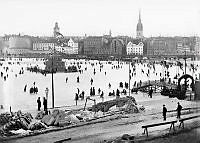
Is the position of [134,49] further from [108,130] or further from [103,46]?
[108,130]

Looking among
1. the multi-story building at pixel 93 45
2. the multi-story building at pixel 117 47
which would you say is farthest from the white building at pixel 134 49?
the multi-story building at pixel 93 45

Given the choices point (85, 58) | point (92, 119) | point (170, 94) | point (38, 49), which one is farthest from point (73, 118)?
point (85, 58)

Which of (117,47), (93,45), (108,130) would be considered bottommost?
(108,130)

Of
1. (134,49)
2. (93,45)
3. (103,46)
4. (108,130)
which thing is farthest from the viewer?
(103,46)

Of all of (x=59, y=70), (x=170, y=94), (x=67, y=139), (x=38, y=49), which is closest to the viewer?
(x=67, y=139)

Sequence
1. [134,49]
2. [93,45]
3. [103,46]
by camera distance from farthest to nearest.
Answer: [103,46]
[93,45]
[134,49]

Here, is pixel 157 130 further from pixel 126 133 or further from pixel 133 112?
pixel 133 112

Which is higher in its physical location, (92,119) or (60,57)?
(60,57)

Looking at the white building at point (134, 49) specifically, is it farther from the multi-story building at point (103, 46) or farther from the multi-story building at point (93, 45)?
the multi-story building at point (93, 45)

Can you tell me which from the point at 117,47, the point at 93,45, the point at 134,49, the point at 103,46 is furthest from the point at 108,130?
the point at 103,46
